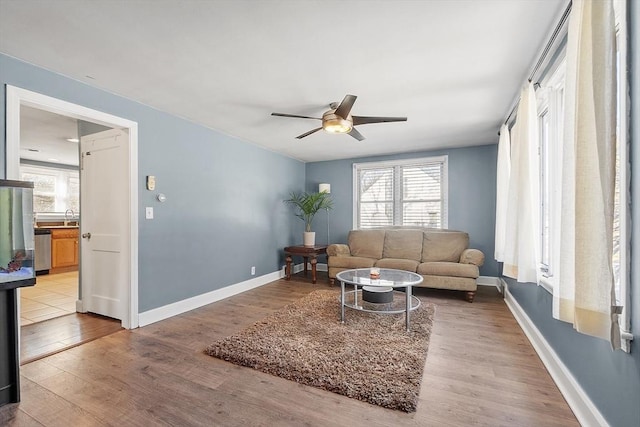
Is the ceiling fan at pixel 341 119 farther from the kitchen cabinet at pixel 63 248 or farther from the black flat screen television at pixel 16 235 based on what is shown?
the kitchen cabinet at pixel 63 248

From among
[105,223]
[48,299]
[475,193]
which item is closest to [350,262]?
[475,193]

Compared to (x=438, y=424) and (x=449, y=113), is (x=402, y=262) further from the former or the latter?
(x=438, y=424)

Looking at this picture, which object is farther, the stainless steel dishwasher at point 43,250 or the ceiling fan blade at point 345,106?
the stainless steel dishwasher at point 43,250

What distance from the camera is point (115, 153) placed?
10.5 feet

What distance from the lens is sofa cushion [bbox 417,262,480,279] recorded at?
4.01 meters

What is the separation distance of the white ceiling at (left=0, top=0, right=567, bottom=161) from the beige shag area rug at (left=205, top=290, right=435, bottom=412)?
2.37 meters

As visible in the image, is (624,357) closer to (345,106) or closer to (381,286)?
(381,286)

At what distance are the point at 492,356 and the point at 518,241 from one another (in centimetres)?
99

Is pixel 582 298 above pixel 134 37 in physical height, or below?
below

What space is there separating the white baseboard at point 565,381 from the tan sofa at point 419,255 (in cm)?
112

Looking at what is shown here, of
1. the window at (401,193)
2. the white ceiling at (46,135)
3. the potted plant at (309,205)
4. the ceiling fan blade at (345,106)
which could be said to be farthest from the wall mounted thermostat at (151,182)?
the window at (401,193)

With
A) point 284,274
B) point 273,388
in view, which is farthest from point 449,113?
point 284,274

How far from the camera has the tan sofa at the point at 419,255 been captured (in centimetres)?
408

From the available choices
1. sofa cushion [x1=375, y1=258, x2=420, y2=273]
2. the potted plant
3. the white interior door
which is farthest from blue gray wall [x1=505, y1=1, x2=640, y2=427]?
the potted plant
